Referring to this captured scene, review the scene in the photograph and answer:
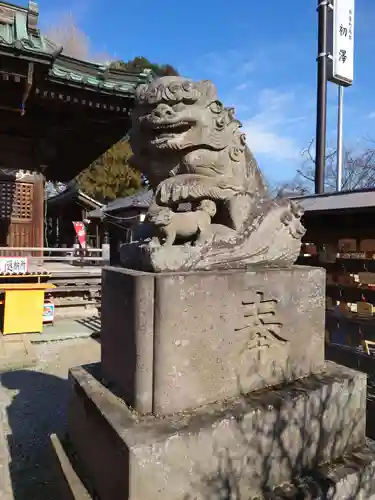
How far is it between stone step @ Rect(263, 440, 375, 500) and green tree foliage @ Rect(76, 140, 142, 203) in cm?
1709

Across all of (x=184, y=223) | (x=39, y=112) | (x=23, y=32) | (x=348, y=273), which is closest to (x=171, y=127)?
(x=184, y=223)

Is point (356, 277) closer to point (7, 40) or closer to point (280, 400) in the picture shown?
point (280, 400)

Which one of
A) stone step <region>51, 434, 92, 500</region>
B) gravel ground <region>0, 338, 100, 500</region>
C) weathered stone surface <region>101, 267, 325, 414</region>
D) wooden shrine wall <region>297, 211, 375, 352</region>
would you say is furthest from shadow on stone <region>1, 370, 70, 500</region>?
wooden shrine wall <region>297, 211, 375, 352</region>

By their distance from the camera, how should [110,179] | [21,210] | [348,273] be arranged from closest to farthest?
[348,273], [21,210], [110,179]

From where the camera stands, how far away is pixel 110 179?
18.2 meters

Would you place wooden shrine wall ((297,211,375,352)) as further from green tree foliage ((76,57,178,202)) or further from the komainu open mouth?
green tree foliage ((76,57,178,202))

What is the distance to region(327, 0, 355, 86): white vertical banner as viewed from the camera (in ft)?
19.3

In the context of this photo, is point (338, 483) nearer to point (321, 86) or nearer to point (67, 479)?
point (67, 479)

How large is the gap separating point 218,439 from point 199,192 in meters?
1.28

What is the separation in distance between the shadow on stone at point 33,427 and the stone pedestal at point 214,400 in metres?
0.71

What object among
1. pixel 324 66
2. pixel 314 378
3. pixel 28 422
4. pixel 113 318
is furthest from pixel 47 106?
pixel 314 378

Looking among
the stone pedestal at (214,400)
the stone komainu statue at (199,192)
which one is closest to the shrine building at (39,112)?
the stone komainu statue at (199,192)

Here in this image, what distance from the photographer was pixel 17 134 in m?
7.40

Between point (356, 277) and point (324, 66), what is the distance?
363 cm
